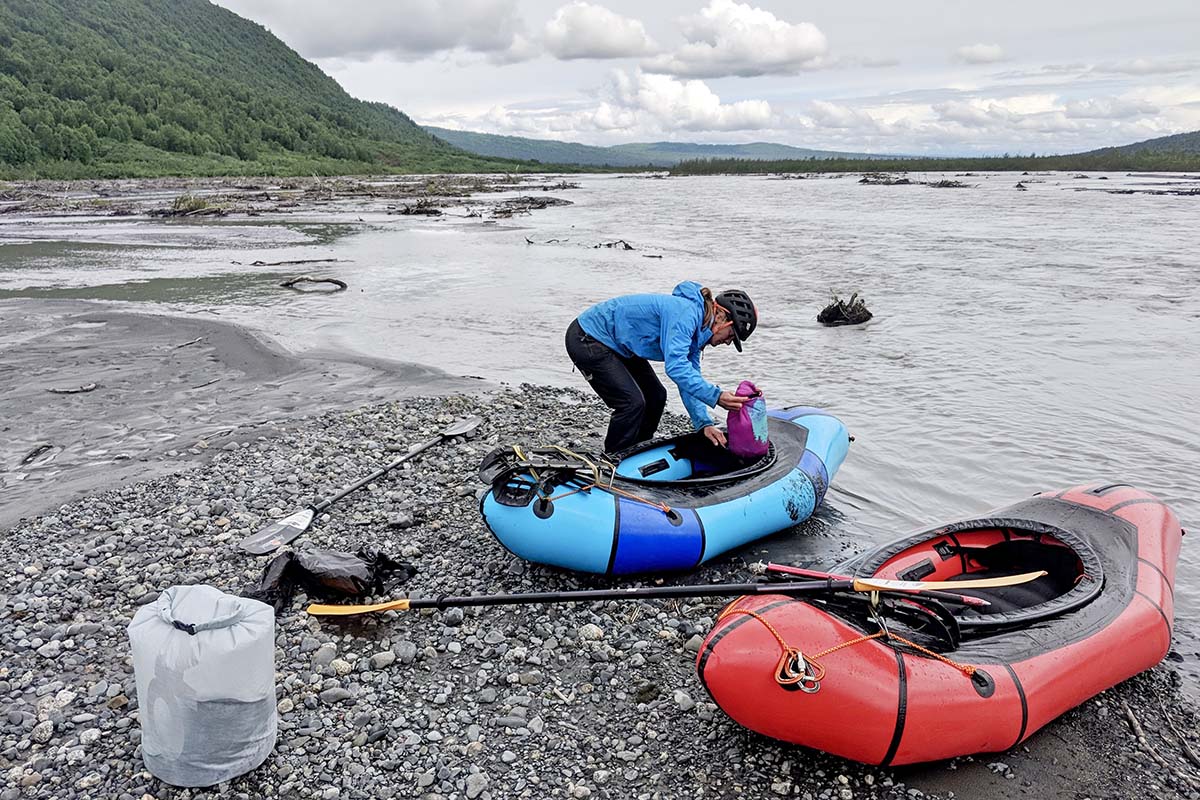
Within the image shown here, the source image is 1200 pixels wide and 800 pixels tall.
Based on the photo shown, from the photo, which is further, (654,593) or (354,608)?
(354,608)

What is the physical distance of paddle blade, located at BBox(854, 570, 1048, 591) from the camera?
177 inches

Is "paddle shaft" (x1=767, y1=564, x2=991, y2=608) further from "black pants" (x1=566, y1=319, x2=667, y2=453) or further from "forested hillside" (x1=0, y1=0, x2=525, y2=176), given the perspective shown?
"forested hillside" (x1=0, y1=0, x2=525, y2=176)

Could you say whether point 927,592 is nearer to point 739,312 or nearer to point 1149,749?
point 1149,749

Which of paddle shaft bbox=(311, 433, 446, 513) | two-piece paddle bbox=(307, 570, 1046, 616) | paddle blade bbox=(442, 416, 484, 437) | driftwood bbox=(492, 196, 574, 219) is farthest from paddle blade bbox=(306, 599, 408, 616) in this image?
driftwood bbox=(492, 196, 574, 219)

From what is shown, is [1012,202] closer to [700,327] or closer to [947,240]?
[947,240]

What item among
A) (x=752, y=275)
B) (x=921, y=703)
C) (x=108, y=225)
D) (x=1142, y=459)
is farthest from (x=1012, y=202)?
(x=921, y=703)

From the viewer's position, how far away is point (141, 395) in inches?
416

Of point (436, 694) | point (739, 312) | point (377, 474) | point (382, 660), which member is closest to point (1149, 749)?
point (739, 312)

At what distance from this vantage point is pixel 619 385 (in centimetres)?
748

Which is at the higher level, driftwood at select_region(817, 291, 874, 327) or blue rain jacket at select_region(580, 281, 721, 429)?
blue rain jacket at select_region(580, 281, 721, 429)

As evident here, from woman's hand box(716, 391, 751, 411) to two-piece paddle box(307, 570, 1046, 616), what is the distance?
2078 millimetres

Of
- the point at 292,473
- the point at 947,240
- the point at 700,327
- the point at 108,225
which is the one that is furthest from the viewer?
the point at 108,225

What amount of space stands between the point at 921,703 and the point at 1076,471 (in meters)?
6.38

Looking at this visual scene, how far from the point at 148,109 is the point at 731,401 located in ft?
306
